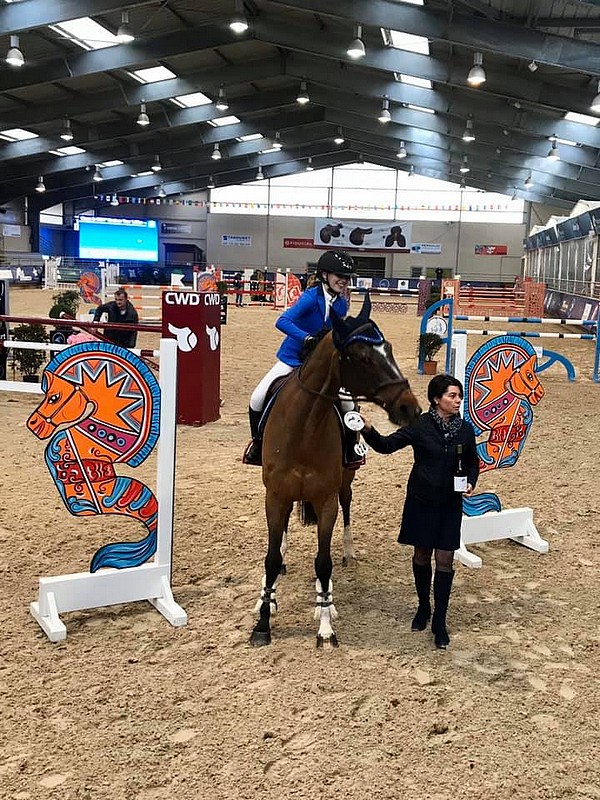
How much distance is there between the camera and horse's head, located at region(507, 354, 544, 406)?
182 inches

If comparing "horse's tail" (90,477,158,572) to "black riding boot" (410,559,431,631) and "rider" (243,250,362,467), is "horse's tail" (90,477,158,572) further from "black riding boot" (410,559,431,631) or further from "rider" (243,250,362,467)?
"black riding boot" (410,559,431,631)

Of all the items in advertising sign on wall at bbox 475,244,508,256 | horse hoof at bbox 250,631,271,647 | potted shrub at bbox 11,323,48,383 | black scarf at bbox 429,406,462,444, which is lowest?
horse hoof at bbox 250,631,271,647

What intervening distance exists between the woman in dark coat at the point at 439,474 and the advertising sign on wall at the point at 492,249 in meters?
37.0

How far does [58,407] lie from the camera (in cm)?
342

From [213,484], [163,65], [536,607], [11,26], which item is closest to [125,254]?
[163,65]

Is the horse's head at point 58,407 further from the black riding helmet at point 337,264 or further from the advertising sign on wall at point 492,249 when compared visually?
the advertising sign on wall at point 492,249

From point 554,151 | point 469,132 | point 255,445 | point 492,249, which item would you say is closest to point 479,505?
point 255,445

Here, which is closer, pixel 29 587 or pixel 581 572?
pixel 29 587

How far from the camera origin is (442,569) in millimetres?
3465

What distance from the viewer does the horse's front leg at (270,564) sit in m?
3.40

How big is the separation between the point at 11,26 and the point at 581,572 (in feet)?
42.3

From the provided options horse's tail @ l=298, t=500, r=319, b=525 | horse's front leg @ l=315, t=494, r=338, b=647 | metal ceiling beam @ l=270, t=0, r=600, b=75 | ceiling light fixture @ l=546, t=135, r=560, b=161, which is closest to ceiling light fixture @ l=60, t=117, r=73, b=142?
metal ceiling beam @ l=270, t=0, r=600, b=75

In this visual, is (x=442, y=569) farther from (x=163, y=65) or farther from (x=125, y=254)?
(x=125, y=254)

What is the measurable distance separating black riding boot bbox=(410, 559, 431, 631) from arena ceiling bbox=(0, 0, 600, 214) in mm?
8619
